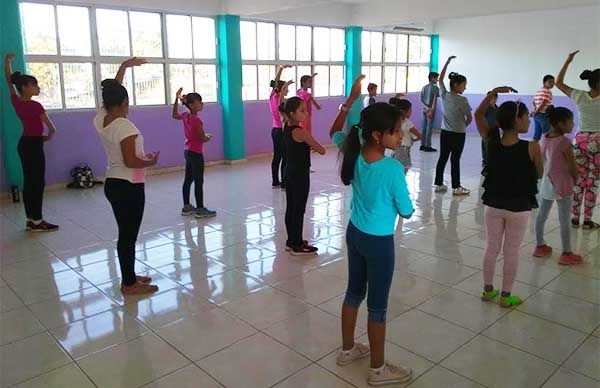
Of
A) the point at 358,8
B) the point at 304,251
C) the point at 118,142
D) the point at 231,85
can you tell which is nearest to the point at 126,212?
the point at 118,142

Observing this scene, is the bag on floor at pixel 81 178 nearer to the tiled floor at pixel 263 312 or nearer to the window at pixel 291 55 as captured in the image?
the tiled floor at pixel 263 312

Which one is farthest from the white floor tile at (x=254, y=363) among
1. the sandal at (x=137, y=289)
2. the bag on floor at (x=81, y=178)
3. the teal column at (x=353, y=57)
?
the teal column at (x=353, y=57)

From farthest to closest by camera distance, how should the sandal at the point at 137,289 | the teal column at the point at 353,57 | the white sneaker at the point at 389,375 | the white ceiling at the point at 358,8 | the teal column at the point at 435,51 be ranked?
the teal column at the point at 435,51 → the teal column at the point at 353,57 → the white ceiling at the point at 358,8 → the sandal at the point at 137,289 → the white sneaker at the point at 389,375

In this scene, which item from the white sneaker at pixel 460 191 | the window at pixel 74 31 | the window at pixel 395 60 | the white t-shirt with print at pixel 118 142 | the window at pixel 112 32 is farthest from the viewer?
the window at pixel 395 60

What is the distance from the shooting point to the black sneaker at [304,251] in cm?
418

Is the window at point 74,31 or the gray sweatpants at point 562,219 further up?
the window at point 74,31

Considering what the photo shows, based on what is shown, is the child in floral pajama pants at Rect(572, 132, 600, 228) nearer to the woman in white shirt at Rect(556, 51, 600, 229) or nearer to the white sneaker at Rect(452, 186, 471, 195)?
the woman in white shirt at Rect(556, 51, 600, 229)

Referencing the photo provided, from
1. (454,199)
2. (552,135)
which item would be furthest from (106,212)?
(552,135)

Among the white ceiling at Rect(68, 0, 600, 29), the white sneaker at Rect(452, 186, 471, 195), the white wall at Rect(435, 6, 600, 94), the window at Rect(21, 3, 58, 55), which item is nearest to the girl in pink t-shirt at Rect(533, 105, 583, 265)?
the white sneaker at Rect(452, 186, 471, 195)

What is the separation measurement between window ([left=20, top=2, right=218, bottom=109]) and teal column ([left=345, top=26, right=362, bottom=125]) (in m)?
3.52

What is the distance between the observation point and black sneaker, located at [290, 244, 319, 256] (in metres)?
4.18

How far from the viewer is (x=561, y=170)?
378 cm

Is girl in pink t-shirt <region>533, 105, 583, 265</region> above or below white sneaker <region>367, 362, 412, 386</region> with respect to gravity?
above

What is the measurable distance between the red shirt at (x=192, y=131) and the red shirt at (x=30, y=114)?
138 centimetres
